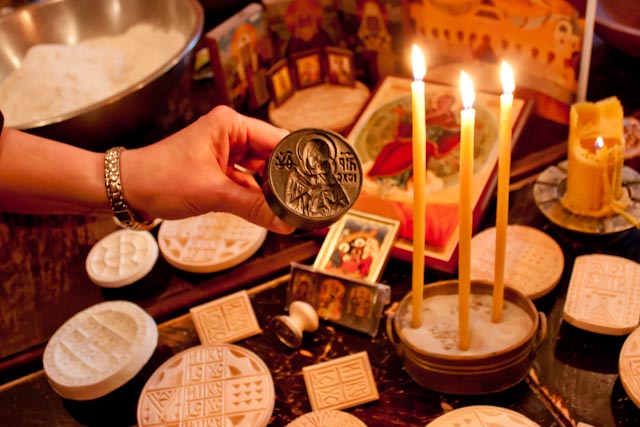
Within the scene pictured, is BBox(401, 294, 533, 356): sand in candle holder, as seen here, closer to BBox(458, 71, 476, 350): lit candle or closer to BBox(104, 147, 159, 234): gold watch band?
BBox(458, 71, 476, 350): lit candle

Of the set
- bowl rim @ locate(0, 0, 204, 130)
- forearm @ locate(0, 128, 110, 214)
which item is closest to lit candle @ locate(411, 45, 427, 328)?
forearm @ locate(0, 128, 110, 214)

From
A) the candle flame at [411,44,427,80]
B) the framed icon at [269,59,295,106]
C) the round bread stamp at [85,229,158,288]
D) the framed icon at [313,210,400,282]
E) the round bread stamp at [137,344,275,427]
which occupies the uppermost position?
the candle flame at [411,44,427,80]

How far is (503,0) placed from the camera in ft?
5.42

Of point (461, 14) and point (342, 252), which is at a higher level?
point (461, 14)

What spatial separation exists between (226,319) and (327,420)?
331 mm

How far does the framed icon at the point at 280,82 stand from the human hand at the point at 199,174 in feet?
2.11

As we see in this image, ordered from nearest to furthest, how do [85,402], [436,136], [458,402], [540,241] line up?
[458,402] < [85,402] < [540,241] < [436,136]

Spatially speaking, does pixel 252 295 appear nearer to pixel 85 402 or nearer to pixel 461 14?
pixel 85 402

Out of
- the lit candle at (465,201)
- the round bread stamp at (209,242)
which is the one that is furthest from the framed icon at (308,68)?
the lit candle at (465,201)

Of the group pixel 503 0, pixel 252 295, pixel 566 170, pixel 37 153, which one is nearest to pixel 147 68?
pixel 37 153

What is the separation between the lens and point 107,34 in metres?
2.25

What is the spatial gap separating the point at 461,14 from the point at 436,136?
0.36 metres

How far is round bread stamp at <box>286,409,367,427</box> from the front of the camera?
3.63ft

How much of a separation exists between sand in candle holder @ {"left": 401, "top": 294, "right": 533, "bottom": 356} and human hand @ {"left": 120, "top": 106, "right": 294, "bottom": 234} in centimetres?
29
